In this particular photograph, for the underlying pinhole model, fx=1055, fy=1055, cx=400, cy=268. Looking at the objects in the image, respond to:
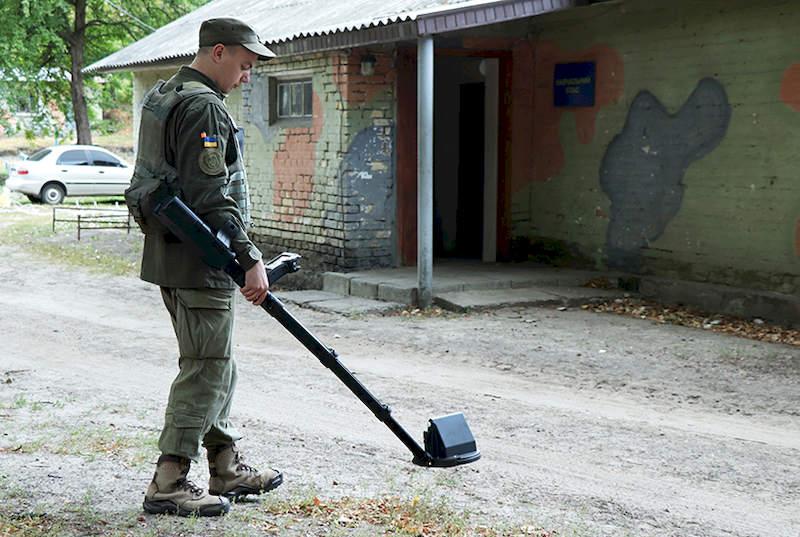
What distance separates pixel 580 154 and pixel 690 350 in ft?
13.4

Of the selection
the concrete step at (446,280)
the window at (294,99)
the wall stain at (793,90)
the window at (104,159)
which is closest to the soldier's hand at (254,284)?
the concrete step at (446,280)

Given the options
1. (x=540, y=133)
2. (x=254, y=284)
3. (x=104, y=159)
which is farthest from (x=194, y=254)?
(x=104, y=159)

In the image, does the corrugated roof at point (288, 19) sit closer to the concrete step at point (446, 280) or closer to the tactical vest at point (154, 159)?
the concrete step at point (446, 280)

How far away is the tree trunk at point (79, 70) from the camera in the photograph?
97.5 feet

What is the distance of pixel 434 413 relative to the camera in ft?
21.5

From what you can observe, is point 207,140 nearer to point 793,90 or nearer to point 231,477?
point 231,477

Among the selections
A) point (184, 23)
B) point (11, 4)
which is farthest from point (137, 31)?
point (184, 23)

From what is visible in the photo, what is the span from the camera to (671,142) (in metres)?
11.0

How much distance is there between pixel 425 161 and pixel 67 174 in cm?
1818

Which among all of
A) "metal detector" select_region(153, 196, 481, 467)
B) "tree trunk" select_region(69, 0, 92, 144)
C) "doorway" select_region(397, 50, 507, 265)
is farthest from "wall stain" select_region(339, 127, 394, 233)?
"tree trunk" select_region(69, 0, 92, 144)

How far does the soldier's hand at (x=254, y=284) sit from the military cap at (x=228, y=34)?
92cm

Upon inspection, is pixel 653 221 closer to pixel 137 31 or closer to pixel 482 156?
pixel 482 156

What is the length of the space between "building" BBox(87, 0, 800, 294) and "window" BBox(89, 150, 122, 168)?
14.0m

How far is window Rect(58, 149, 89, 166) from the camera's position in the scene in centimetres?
2644
